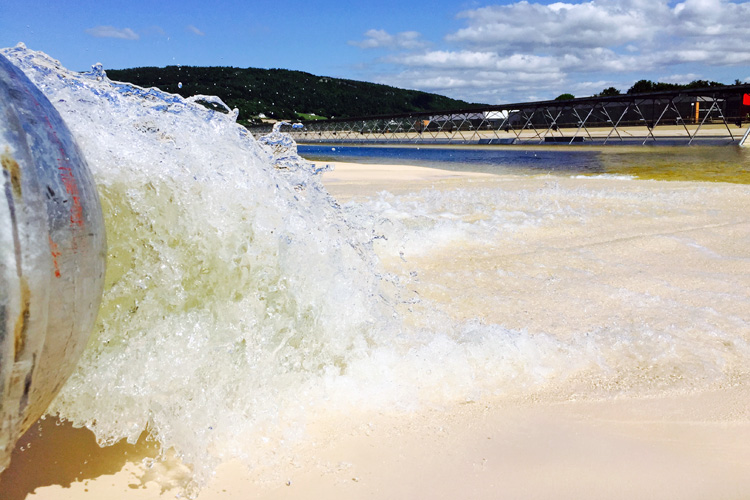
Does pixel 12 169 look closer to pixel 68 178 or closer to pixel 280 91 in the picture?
pixel 68 178

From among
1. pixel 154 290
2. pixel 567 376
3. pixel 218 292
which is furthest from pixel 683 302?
pixel 154 290

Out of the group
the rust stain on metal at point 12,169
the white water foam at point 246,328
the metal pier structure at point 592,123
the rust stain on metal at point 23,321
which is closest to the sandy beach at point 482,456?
the white water foam at point 246,328

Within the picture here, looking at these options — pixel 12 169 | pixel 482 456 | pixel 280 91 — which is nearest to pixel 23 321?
pixel 12 169

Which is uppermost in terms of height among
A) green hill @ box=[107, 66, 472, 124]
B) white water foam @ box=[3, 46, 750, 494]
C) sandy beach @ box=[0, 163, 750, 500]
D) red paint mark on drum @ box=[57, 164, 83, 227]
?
green hill @ box=[107, 66, 472, 124]

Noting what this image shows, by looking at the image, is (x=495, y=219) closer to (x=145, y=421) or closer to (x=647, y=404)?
(x=647, y=404)

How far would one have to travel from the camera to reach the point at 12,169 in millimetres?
1393

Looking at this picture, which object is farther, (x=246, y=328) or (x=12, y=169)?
(x=246, y=328)

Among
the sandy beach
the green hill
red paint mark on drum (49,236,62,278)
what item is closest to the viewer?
red paint mark on drum (49,236,62,278)

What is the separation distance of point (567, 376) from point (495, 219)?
14.1 feet

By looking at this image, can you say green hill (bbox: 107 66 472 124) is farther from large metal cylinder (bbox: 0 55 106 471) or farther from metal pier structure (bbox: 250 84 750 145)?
large metal cylinder (bbox: 0 55 106 471)

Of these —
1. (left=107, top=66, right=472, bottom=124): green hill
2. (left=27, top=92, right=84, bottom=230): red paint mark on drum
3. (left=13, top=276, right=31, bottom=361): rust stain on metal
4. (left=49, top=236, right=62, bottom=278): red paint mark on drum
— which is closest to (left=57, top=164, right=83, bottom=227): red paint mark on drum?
(left=27, top=92, right=84, bottom=230): red paint mark on drum

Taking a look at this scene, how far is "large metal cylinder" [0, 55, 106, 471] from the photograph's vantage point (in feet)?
4.56

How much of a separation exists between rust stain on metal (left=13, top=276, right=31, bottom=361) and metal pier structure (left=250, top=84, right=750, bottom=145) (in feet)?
74.0

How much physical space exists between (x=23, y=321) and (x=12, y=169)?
0.39m
